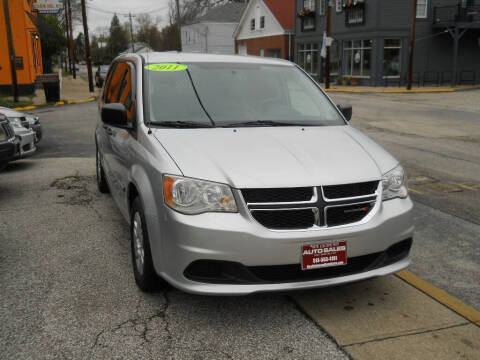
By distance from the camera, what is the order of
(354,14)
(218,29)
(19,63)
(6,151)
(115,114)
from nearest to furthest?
(115,114) < (6,151) < (19,63) < (354,14) < (218,29)

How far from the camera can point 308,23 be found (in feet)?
136

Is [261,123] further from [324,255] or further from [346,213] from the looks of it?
[324,255]

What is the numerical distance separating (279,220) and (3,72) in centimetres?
2616

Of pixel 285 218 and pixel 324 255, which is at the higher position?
pixel 285 218

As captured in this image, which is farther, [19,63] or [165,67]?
[19,63]

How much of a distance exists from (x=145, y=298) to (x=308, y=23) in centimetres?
4009

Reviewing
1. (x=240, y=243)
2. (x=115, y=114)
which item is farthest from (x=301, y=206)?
(x=115, y=114)

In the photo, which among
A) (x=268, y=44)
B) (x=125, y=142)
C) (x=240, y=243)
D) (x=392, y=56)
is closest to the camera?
(x=240, y=243)

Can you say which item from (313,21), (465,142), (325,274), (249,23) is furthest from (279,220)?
(249,23)

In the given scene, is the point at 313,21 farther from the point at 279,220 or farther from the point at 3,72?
the point at 279,220

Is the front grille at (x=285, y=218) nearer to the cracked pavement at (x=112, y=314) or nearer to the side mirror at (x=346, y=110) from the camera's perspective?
the cracked pavement at (x=112, y=314)

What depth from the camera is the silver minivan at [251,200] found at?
3334 mm

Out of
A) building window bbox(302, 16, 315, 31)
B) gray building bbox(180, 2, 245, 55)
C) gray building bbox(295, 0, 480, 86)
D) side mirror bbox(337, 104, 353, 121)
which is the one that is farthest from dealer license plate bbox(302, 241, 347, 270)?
gray building bbox(180, 2, 245, 55)

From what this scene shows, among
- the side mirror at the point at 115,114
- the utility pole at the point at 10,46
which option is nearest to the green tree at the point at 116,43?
the utility pole at the point at 10,46
